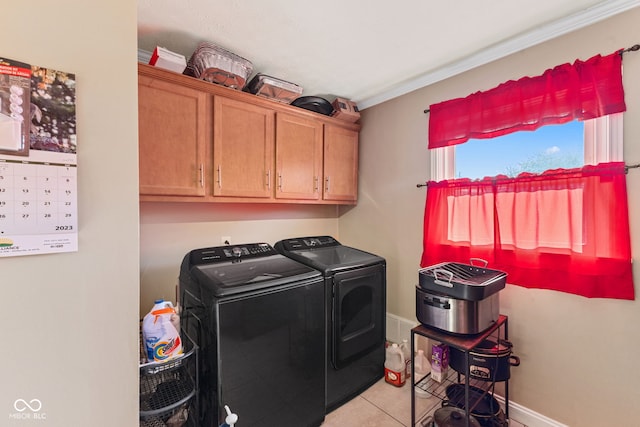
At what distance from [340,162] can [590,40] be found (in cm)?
181

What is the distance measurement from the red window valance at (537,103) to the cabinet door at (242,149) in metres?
1.35

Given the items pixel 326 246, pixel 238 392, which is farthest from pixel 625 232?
pixel 238 392

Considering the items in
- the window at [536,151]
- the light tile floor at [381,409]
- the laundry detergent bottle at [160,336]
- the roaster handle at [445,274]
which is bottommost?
the light tile floor at [381,409]

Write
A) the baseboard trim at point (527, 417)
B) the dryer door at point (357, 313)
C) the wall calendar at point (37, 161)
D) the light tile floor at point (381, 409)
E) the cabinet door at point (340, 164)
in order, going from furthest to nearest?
the cabinet door at point (340, 164) < the dryer door at point (357, 313) < the light tile floor at point (381, 409) < the baseboard trim at point (527, 417) < the wall calendar at point (37, 161)

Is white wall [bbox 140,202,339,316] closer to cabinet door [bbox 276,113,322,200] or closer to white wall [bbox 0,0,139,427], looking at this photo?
cabinet door [bbox 276,113,322,200]

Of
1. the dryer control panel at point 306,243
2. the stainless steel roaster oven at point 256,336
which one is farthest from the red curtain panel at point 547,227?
the stainless steel roaster oven at point 256,336

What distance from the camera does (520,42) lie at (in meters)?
1.74

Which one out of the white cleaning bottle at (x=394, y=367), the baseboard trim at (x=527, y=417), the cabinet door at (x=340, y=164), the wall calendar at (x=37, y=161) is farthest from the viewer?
the cabinet door at (x=340, y=164)

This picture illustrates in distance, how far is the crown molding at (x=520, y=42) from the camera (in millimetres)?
1447

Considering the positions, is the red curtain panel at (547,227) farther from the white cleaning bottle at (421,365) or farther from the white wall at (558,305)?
the white cleaning bottle at (421,365)

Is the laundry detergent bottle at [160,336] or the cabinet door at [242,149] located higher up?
the cabinet door at [242,149]

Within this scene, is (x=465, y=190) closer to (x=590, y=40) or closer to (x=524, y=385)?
(x=590, y=40)

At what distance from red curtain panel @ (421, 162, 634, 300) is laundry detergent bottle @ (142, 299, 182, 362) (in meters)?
1.88

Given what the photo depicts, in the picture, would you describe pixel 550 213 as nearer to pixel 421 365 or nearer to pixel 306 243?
pixel 421 365
